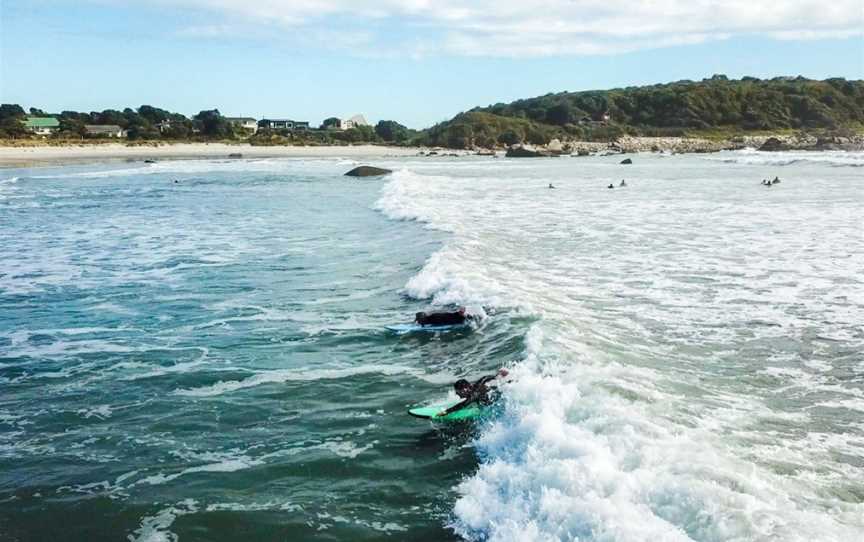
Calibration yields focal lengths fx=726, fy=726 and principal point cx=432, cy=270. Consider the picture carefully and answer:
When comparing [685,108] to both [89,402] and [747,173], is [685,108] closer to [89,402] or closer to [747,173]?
[747,173]

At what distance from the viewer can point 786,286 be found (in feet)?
46.1

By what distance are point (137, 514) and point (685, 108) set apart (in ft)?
493

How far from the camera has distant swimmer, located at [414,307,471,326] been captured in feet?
37.7

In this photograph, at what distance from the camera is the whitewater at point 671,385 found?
5527 mm

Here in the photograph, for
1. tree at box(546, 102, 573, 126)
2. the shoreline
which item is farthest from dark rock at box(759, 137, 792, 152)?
tree at box(546, 102, 573, 126)

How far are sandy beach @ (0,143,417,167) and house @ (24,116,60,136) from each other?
2127cm

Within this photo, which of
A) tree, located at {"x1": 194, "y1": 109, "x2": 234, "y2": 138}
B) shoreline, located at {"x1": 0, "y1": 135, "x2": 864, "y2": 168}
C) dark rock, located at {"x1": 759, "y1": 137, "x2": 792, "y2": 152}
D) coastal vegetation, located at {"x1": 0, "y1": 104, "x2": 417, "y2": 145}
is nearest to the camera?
shoreline, located at {"x1": 0, "y1": 135, "x2": 864, "y2": 168}

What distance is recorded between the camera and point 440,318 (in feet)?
37.8

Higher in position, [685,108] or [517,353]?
[685,108]

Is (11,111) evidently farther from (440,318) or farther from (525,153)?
(440,318)

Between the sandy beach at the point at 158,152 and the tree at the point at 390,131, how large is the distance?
77.5ft

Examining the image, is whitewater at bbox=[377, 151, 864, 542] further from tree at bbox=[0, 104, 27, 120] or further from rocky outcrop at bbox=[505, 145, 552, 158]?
tree at bbox=[0, 104, 27, 120]

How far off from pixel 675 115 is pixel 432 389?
14642 centimetres

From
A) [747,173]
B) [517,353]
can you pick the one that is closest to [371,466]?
[517,353]
